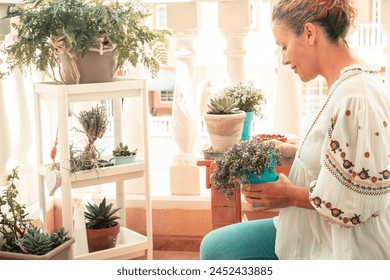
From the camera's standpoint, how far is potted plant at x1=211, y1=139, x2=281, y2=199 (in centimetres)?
194

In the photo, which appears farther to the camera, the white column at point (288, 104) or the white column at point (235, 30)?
the white column at point (288, 104)

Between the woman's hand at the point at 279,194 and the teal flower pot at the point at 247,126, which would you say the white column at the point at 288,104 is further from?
the woman's hand at the point at 279,194

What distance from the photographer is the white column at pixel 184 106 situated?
2.85 m

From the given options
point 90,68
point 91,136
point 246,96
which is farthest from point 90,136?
point 246,96

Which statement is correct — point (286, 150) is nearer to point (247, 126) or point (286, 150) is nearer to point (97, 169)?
point (247, 126)

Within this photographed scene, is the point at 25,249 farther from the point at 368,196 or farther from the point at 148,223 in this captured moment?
the point at 368,196

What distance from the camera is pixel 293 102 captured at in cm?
299

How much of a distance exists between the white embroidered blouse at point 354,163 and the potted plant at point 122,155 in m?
0.91

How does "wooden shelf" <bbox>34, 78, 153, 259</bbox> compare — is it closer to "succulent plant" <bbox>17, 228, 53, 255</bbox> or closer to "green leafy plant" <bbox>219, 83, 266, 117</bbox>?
"succulent plant" <bbox>17, 228, 53, 255</bbox>

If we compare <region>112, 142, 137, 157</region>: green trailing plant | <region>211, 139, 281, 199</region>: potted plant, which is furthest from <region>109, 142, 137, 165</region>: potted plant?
<region>211, 139, 281, 199</region>: potted plant

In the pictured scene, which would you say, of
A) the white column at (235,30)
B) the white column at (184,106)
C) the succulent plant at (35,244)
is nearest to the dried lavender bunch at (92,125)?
the succulent plant at (35,244)

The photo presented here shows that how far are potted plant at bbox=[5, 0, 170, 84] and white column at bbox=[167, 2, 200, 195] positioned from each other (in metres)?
0.26
